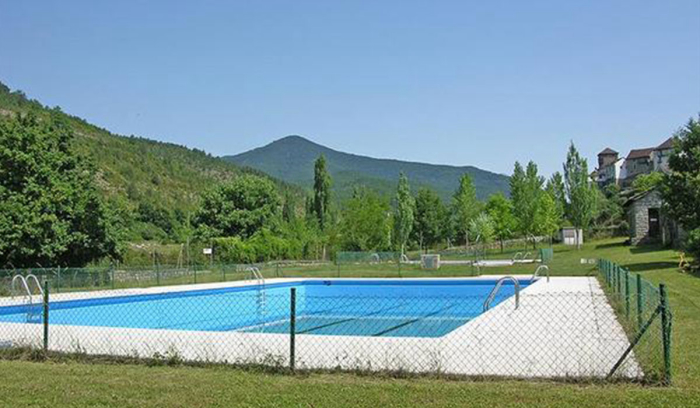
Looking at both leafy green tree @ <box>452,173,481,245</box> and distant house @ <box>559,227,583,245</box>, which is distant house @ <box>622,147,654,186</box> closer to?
distant house @ <box>559,227,583,245</box>

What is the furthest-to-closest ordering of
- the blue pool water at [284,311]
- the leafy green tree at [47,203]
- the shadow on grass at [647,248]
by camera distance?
the shadow on grass at [647,248], the leafy green tree at [47,203], the blue pool water at [284,311]

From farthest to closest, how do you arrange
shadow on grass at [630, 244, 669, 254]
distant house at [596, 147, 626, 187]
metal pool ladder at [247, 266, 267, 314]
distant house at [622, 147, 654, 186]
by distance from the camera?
distant house at [596, 147, 626, 187] < distant house at [622, 147, 654, 186] < shadow on grass at [630, 244, 669, 254] < metal pool ladder at [247, 266, 267, 314]

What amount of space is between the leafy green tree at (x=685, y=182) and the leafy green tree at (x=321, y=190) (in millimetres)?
38009

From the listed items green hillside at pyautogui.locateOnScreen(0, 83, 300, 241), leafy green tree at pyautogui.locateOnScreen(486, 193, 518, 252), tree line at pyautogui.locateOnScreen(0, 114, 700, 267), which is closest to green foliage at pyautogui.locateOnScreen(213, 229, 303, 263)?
tree line at pyautogui.locateOnScreen(0, 114, 700, 267)

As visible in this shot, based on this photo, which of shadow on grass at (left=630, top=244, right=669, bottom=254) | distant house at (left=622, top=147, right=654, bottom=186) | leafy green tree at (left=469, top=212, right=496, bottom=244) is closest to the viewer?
shadow on grass at (left=630, top=244, right=669, bottom=254)

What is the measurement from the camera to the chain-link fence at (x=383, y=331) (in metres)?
7.49

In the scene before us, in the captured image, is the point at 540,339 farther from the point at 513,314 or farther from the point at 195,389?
the point at 195,389

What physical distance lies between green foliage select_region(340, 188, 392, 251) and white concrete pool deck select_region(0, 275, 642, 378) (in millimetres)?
34402

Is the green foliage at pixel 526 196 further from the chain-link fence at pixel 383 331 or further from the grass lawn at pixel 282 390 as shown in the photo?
the grass lawn at pixel 282 390

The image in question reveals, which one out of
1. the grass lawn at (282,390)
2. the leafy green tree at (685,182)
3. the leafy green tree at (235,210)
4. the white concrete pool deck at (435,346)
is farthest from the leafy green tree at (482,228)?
the grass lawn at (282,390)

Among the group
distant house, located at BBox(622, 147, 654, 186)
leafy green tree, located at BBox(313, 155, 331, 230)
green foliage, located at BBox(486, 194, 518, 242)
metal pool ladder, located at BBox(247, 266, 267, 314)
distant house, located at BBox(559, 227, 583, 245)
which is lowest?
metal pool ladder, located at BBox(247, 266, 267, 314)

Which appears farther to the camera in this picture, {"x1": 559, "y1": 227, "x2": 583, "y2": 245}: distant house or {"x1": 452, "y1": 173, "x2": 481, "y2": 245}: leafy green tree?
{"x1": 452, "y1": 173, "x2": 481, "y2": 245}: leafy green tree

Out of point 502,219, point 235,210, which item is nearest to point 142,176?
point 235,210

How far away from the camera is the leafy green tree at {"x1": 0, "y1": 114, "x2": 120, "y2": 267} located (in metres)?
23.5
